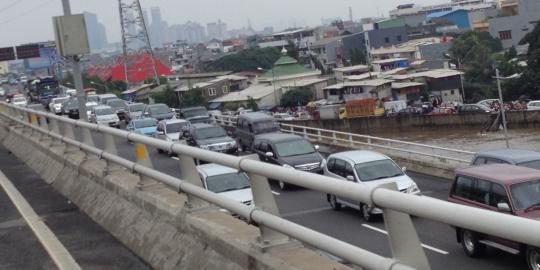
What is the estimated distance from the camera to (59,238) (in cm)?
750

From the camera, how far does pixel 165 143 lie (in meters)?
6.54

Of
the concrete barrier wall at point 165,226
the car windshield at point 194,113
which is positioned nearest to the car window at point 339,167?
Answer: the concrete barrier wall at point 165,226

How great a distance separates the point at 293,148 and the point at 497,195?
13388 millimetres

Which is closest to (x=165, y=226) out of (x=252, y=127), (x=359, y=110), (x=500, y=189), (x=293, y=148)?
(x=500, y=189)

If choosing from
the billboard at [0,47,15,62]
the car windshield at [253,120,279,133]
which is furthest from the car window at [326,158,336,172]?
the billboard at [0,47,15,62]

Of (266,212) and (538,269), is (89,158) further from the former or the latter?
(538,269)

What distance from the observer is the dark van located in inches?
Answer: 1289

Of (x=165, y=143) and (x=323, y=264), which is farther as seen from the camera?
(x=165, y=143)

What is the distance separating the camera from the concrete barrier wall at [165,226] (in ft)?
15.3

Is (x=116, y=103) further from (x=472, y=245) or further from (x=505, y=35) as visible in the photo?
(x=505, y=35)

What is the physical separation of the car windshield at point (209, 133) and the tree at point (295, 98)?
6483 cm

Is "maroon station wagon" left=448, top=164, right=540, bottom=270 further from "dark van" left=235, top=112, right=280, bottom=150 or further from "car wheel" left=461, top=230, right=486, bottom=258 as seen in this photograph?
"dark van" left=235, top=112, right=280, bottom=150

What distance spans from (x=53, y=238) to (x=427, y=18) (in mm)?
179188

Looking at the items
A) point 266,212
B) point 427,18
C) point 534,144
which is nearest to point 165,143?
point 266,212
